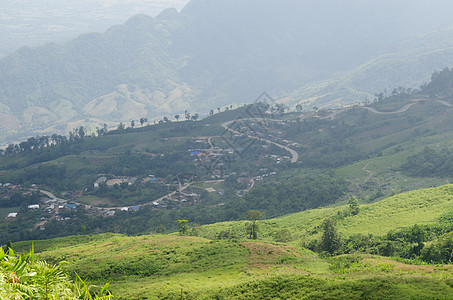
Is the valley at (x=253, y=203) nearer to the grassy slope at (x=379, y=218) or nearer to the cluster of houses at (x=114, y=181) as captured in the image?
the grassy slope at (x=379, y=218)

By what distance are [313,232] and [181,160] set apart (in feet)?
260

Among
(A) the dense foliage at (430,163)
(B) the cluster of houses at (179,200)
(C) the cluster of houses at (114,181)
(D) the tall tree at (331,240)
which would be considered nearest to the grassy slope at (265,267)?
(D) the tall tree at (331,240)

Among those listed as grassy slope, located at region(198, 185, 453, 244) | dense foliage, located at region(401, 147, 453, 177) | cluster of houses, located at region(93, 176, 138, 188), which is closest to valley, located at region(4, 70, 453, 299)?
grassy slope, located at region(198, 185, 453, 244)

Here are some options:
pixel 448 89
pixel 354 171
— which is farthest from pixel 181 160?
pixel 448 89

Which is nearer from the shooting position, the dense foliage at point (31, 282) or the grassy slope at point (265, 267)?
the dense foliage at point (31, 282)

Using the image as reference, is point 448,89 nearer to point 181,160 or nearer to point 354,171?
point 354,171

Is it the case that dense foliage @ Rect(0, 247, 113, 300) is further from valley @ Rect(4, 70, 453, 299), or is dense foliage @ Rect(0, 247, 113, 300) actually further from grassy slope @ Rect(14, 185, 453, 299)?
grassy slope @ Rect(14, 185, 453, 299)

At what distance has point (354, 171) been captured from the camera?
3829 inches

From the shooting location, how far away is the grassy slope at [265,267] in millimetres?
21203

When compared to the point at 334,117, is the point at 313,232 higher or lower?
lower

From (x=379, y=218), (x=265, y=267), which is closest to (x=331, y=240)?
(x=265, y=267)

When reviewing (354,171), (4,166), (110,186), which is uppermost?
(4,166)

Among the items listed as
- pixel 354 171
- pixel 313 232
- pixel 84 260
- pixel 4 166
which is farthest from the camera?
pixel 4 166

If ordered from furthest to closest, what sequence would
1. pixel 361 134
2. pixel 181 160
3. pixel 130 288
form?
A: pixel 361 134 < pixel 181 160 < pixel 130 288
